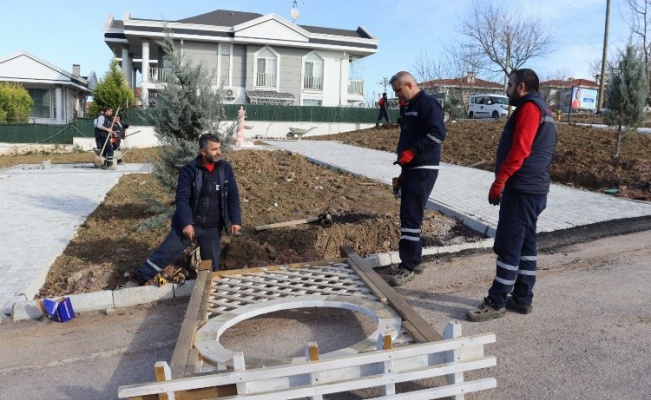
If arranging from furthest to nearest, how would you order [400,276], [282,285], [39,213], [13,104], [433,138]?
1. [13,104]
2. [39,213]
3. [400,276]
4. [433,138]
5. [282,285]

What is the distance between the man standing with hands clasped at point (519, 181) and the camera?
4.36 meters

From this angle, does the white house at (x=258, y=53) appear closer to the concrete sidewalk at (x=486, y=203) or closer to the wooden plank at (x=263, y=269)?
the concrete sidewalk at (x=486, y=203)

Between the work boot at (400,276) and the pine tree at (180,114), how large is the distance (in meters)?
3.45

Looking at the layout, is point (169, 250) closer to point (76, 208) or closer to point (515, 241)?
point (515, 241)

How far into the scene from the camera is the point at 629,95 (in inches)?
569

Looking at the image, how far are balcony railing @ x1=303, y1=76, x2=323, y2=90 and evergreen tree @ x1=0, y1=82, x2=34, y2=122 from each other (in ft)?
58.1

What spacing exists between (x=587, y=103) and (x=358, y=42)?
51.1ft

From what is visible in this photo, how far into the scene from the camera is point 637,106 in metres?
14.3

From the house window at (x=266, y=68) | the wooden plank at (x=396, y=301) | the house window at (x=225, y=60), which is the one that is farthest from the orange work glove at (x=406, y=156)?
the house window at (x=266, y=68)

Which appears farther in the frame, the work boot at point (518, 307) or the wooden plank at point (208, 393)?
the work boot at point (518, 307)

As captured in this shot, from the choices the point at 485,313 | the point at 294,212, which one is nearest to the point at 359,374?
the point at 485,313

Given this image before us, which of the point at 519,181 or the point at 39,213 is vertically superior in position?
the point at 519,181

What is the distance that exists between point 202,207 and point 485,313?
2932 millimetres

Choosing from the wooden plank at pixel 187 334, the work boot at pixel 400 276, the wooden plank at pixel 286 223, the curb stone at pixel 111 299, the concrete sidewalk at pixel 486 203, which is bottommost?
the curb stone at pixel 111 299
